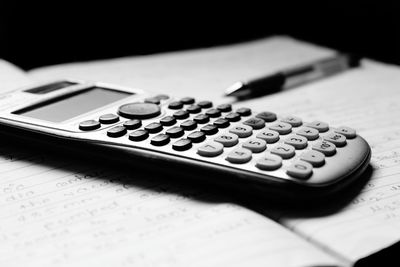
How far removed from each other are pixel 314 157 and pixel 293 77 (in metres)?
0.28

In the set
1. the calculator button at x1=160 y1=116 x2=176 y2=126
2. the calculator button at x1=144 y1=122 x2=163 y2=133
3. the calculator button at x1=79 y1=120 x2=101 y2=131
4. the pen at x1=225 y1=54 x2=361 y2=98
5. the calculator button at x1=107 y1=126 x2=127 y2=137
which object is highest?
the calculator button at x1=79 y1=120 x2=101 y2=131

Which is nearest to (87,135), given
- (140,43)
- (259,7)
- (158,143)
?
(158,143)

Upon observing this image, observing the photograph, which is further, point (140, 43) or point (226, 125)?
point (140, 43)

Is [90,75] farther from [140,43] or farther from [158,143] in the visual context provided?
[158,143]

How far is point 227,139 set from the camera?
0.34 meters

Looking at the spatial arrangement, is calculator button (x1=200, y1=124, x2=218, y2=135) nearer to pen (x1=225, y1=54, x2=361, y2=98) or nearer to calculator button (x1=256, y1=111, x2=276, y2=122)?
calculator button (x1=256, y1=111, x2=276, y2=122)

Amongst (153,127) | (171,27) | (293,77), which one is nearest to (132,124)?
(153,127)

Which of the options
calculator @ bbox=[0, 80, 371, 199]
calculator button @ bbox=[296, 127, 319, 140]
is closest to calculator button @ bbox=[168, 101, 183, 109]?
calculator @ bbox=[0, 80, 371, 199]

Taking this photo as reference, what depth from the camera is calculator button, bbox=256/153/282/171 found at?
0.29 metres

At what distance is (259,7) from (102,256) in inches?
24.2

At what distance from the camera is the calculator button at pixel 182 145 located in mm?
321

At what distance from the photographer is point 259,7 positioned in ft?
2.61

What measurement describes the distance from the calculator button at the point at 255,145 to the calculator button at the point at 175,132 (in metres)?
0.04

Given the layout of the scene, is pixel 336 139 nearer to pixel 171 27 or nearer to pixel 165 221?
pixel 165 221
